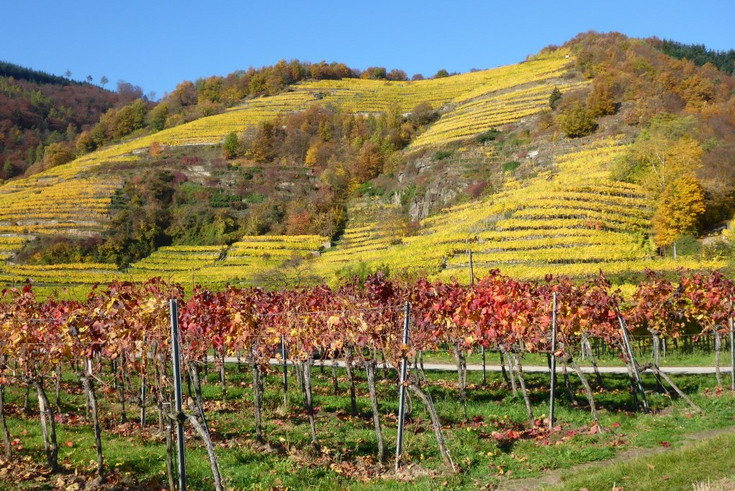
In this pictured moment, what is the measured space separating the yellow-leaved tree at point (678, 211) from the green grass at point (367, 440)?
2679cm

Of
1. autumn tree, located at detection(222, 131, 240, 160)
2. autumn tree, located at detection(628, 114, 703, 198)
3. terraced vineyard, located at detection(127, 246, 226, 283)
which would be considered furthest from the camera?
autumn tree, located at detection(222, 131, 240, 160)

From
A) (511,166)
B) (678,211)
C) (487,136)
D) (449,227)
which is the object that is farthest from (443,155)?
(678,211)

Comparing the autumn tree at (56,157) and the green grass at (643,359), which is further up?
the autumn tree at (56,157)

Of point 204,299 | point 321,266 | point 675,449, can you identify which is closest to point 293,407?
point 204,299

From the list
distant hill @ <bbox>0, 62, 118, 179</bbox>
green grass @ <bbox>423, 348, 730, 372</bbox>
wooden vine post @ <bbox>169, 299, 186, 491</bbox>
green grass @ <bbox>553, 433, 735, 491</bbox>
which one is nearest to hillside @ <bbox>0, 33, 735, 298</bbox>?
green grass @ <bbox>423, 348, 730, 372</bbox>

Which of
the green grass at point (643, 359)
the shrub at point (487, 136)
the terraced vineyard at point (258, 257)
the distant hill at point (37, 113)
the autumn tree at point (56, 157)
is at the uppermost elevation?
the distant hill at point (37, 113)

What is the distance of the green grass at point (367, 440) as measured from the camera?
8531 millimetres

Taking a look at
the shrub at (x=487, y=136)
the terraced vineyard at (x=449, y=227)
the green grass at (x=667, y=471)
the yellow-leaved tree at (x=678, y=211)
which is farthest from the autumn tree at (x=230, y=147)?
the green grass at (x=667, y=471)

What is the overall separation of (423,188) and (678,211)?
2990cm

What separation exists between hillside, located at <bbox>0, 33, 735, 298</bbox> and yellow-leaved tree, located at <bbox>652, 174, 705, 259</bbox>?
11.7 inches

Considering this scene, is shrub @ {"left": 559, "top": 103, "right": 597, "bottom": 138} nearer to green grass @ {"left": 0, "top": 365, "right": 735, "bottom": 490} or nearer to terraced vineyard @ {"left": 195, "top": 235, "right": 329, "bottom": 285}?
terraced vineyard @ {"left": 195, "top": 235, "right": 329, "bottom": 285}

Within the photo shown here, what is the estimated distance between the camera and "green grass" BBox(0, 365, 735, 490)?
28.0 ft

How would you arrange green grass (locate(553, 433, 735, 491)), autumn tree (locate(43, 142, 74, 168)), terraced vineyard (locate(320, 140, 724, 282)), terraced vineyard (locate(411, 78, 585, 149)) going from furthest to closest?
1. autumn tree (locate(43, 142, 74, 168))
2. terraced vineyard (locate(411, 78, 585, 149))
3. terraced vineyard (locate(320, 140, 724, 282))
4. green grass (locate(553, 433, 735, 491))

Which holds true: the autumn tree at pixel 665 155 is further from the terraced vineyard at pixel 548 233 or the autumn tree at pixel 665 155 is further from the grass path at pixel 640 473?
the grass path at pixel 640 473
